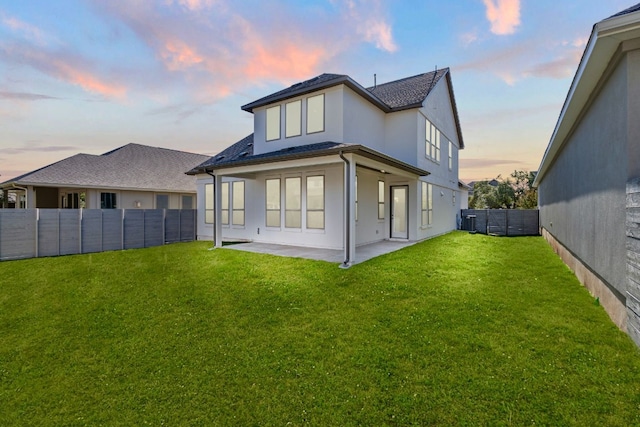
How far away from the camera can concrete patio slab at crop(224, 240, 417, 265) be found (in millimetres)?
8758

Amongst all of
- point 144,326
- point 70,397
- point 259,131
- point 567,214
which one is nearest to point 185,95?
point 259,131

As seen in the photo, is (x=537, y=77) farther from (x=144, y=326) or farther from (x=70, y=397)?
(x=70, y=397)

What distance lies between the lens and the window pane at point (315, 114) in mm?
10555

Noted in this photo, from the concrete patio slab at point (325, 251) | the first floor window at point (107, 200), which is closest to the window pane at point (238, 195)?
the concrete patio slab at point (325, 251)

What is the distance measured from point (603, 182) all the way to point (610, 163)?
19.1 inches

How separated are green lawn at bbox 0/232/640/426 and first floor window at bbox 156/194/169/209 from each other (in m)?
12.1

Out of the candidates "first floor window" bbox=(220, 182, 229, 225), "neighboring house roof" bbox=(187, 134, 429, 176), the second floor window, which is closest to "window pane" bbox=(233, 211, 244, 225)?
"first floor window" bbox=(220, 182, 229, 225)

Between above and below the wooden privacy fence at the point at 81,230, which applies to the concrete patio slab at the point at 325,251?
below

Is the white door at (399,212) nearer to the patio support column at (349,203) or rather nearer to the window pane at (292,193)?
the window pane at (292,193)

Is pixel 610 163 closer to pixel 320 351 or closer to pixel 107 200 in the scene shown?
pixel 320 351

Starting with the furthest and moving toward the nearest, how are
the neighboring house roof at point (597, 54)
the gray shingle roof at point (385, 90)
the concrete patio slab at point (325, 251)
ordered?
the gray shingle roof at point (385, 90)
the concrete patio slab at point (325, 251)
the neighboring house roof at point (597, 54)

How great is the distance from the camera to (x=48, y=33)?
9414 millimetres

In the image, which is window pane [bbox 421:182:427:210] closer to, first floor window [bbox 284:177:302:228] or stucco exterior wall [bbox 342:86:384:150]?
stucco exterior wall [bbox 342:86:384:150]

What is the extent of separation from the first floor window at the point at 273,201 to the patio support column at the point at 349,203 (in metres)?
4.47
